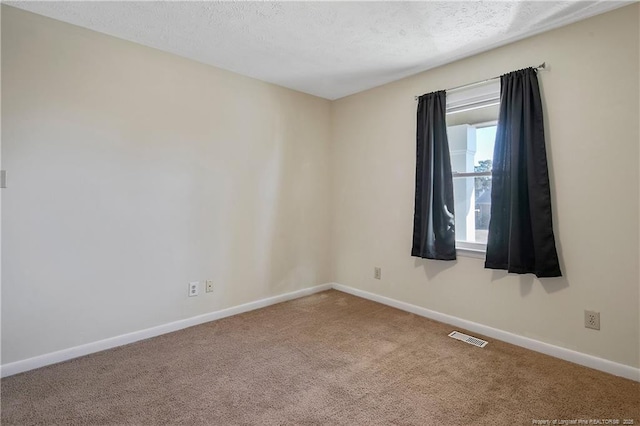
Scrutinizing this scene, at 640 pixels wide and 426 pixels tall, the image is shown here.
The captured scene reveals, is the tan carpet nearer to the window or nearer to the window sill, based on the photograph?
the window sill

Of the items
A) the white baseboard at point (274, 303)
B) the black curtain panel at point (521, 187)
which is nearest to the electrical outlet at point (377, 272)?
the white baseboard at point (274, 303)

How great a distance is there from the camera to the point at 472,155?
9.83 ft

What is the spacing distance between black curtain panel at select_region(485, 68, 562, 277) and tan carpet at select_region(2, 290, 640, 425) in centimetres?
70

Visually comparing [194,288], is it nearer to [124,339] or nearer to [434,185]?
[124,339]

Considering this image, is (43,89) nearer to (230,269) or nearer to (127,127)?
(127,127)

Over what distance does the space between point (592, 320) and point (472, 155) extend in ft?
5.00

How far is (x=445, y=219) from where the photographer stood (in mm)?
2982

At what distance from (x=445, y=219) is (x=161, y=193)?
245cm

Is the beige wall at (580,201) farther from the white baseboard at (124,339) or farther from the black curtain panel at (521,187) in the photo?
the white baseboard at (124,339)

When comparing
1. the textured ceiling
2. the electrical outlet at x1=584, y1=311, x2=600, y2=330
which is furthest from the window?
the electrical outlet at x1=584, y1=311, x2=600, y2=330

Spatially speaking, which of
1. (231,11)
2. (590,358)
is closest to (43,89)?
(231,11)

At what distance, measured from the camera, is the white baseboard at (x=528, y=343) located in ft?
7.02

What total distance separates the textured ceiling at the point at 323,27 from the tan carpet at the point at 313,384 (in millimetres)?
2336

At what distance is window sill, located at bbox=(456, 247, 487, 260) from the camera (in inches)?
111
